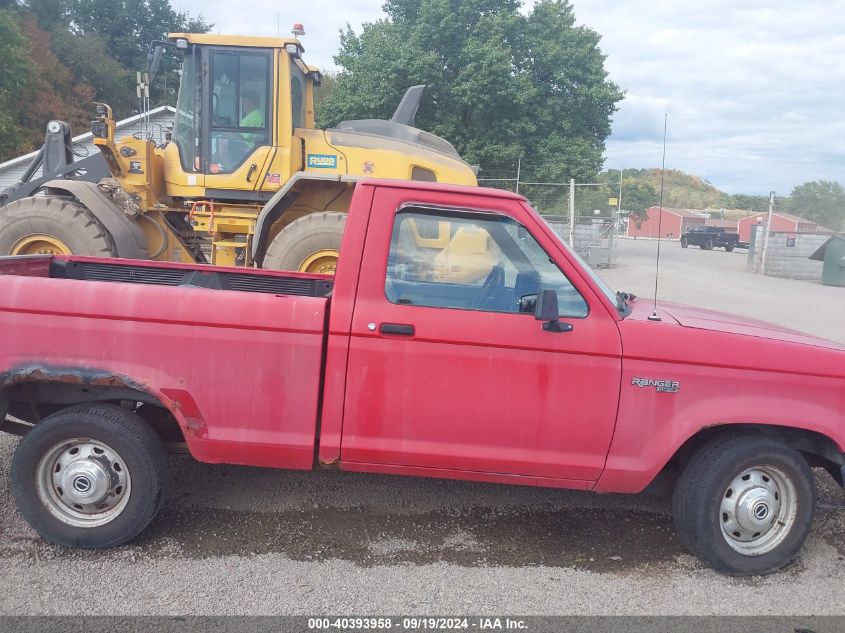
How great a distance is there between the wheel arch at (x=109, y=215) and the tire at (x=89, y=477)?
4.47 metres

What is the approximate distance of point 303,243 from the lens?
7070mm

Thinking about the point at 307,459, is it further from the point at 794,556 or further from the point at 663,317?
the point at 794,556

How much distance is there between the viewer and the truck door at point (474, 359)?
3352 mm

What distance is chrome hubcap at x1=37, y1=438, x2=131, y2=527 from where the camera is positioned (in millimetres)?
3451

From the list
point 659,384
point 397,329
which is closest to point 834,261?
point 659,384

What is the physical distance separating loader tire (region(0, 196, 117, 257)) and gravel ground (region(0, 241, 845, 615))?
10.8 ft

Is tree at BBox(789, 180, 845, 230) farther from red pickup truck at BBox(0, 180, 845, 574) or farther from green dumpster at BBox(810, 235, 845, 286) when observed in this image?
red pickup truck at BBox(0, 180, 845, 574)

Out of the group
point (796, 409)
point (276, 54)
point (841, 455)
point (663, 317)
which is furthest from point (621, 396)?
point (276, 54)

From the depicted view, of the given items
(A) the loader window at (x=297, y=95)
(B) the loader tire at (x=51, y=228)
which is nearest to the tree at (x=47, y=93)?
(A) the loader window at (x=297, y=95)

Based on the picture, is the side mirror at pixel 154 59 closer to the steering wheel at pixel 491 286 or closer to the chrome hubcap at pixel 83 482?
the chrome hubcap at pixel 83 482

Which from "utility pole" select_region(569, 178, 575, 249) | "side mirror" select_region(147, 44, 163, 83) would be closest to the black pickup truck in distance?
"utility pole" select_region(569, 178, 575, 249)

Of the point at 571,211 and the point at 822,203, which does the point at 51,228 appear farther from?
the point at 822,203

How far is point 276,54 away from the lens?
7.90 m

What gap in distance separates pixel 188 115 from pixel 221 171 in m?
0.82
